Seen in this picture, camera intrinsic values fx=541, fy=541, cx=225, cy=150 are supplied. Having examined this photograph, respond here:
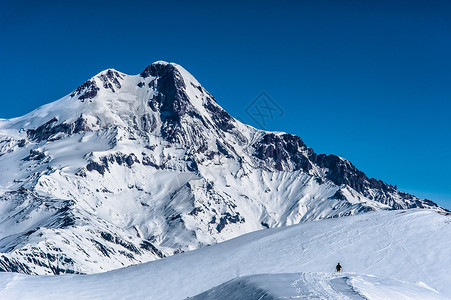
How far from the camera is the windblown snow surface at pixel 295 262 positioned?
58.5 meters

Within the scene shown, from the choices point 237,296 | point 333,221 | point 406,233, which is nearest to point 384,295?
point 237,296

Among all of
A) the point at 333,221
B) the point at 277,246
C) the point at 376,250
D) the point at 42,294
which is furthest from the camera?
the point at 333,221

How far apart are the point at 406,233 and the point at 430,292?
30.5m

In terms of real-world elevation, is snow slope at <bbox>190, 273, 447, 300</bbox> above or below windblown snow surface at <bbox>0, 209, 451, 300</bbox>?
below

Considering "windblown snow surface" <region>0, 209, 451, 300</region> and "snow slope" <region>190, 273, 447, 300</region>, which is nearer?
"snow slope" <region>190, 273, 447, 300</region>

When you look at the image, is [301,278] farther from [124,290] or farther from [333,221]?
[333,221]

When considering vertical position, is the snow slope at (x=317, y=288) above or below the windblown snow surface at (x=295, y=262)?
below

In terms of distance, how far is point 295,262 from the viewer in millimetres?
64625

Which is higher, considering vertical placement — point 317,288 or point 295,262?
point 295,262

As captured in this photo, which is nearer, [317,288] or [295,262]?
[317,288]

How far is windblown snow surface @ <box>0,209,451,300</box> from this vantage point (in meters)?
58.5

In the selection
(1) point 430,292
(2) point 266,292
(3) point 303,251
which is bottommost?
(1) point 430,292

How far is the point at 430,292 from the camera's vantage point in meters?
38.7

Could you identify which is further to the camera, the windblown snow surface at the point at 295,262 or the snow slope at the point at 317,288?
the windblown snow surface at the point at 295,262
